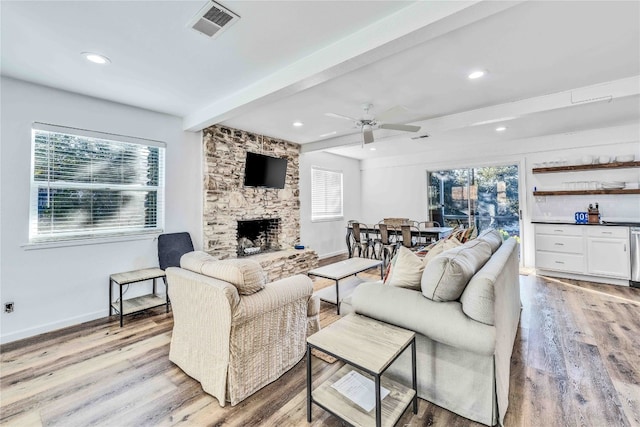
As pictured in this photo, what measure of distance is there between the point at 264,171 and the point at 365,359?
418 cm

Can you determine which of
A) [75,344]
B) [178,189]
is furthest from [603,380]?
[178,189]

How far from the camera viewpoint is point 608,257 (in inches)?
172

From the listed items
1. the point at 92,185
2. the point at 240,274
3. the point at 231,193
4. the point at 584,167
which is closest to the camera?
the point at 240,274

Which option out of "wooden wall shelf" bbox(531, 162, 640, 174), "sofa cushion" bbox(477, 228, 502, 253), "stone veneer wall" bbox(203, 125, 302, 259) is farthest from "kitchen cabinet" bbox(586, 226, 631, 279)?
"stone veneer wall" bbox(203, 125, 302, 259)

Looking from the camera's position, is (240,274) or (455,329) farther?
(240,274)

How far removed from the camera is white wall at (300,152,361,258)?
6191 mm

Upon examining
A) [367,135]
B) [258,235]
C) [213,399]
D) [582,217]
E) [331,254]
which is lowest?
[213,399]

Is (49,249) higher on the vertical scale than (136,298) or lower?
higher

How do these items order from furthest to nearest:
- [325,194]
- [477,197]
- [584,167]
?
[325,194] < [477,197] < [584,167]

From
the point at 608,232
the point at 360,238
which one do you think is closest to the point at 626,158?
the point at 608,232

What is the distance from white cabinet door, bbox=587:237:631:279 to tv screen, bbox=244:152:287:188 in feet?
17.3

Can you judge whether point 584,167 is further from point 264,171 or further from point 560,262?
point 264,171

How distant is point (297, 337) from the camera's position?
2.29 m

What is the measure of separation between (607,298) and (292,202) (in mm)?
5066
